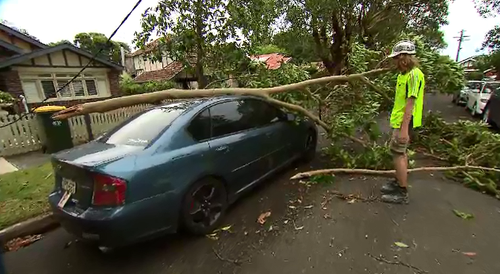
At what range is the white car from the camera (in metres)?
10.1

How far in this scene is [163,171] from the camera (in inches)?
101

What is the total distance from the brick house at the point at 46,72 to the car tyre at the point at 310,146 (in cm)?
1228

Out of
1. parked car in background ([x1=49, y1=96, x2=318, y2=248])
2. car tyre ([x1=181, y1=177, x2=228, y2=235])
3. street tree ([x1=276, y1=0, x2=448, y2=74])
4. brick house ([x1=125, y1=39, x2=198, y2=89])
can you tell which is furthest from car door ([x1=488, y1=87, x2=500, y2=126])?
brick house ([x1=125, y1=39, x2=198, y2=89])

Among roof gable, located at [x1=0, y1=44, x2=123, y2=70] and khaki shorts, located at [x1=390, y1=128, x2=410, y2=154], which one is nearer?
khaki shorts, located at [x1=390, y1=128, x2=410, y2=154]

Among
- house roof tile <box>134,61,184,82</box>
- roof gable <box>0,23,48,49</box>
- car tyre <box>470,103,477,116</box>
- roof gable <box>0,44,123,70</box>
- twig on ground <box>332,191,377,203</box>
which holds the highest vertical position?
roof gable <box>0,23,48,49</box>

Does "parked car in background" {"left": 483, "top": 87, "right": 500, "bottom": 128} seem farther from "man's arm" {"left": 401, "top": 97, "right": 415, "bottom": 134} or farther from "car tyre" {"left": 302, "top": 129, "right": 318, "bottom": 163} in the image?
"man's arm" {"left": 401, "top": 97, "right": 415, "bottom": 134}

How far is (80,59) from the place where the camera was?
14203mm

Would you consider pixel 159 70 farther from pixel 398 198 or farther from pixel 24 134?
pixel 398 198

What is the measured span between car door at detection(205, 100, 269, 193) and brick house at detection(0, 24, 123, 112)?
12.2 m

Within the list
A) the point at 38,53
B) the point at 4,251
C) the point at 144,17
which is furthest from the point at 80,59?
the point at 4,251

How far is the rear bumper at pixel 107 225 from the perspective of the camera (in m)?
2.29

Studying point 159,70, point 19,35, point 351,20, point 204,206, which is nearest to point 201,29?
point 204,206

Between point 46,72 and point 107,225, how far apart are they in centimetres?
1459

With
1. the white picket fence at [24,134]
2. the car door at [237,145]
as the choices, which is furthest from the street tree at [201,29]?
the car door at [237,145]
